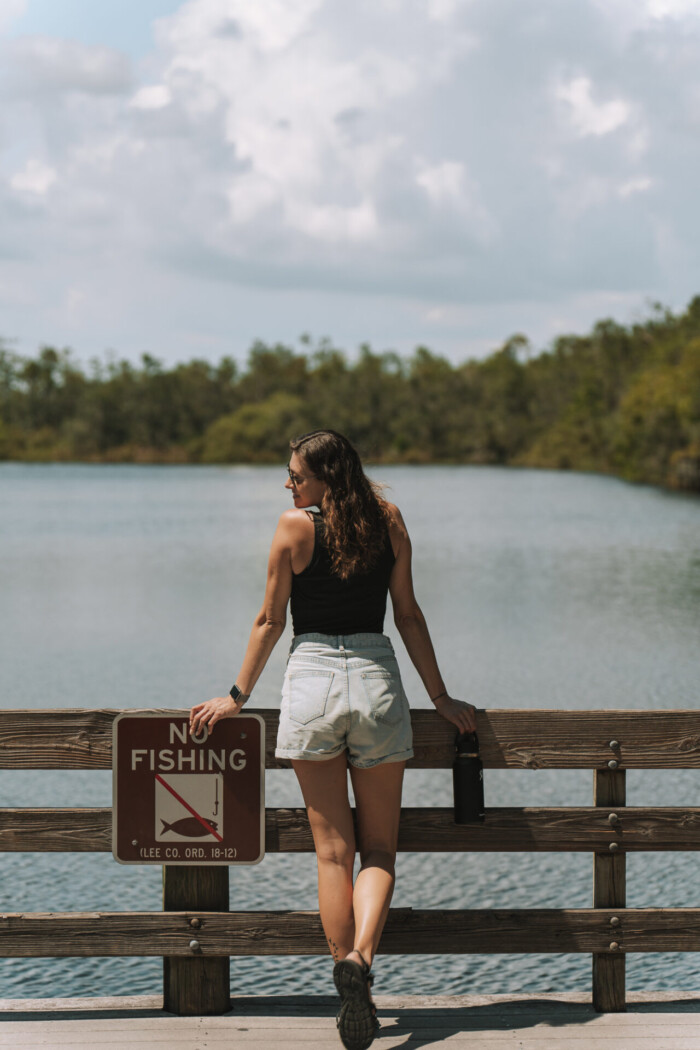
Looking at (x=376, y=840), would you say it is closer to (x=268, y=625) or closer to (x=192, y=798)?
(x=192, y=798)

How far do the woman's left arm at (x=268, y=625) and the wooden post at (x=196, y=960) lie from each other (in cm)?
44

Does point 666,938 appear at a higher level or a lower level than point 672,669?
higher

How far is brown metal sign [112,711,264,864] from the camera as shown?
3.65 metres

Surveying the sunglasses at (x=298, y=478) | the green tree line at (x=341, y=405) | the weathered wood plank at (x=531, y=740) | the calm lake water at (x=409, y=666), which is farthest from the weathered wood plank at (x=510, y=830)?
the green tree line at (x=341, y=405)

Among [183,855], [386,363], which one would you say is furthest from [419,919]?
[386,363]

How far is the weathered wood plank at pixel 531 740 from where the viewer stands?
12.0ft

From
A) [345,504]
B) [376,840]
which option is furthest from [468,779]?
[345,504]

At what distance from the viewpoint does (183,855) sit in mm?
3662

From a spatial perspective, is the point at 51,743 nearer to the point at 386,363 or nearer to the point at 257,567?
the point at 257,567

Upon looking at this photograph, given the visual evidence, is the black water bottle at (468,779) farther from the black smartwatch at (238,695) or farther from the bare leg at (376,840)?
the black smartwatch at (238,695)

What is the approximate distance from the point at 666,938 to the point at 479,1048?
2.19 feet

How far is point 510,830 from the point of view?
12.2ft

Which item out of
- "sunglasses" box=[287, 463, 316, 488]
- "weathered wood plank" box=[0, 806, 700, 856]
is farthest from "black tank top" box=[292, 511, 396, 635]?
"weathered wood plank" box=[0, 806, 700, 856]

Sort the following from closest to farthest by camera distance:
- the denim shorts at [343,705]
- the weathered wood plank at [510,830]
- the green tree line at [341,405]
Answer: the denim shorts at [343,705] → the weathered wood plank at [510,830] → the green tree line at [341,405]
